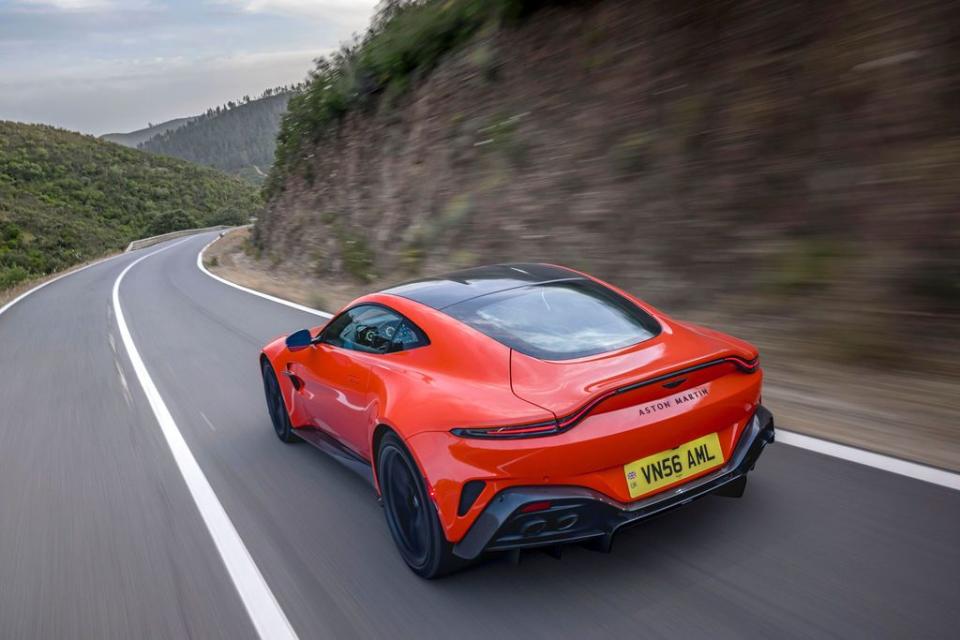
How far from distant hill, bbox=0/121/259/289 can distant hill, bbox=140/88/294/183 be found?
8560cm

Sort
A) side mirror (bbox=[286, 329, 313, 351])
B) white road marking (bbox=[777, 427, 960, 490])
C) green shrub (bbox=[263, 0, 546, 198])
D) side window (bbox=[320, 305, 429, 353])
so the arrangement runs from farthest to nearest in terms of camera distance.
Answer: green shrub (bbox=[263, 0, 546, 198])
side mirror (bbox=[286, 329, 313, 351])
side window (bbox=[320, 305, 429, 353])
white road marking (bbox=[777, 427, 960, 490])

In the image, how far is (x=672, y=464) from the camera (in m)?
3.25

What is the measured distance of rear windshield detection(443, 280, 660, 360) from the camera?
3.58 m

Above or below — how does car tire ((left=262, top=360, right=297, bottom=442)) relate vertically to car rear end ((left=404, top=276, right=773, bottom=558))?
below

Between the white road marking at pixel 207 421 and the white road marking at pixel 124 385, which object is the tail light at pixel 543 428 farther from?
the white road marking at pixel 124 385

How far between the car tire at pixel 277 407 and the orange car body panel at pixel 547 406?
199cm

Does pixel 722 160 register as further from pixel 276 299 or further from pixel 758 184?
pixel 276 299

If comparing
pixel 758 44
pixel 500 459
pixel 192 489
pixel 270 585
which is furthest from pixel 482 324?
pixel 758 44

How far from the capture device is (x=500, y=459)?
307cm

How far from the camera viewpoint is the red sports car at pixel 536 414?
307cm

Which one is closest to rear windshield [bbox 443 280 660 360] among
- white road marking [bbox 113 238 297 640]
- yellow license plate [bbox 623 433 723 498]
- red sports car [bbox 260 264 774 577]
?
red sports car [bbox 260 264 774 577]

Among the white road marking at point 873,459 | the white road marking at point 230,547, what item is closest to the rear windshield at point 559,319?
the white road marking at point 873,459

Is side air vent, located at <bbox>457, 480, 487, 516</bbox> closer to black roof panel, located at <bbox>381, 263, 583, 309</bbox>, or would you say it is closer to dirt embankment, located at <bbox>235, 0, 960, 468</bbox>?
black roof panel, located at <bbox>381, 263, 583, 309</bbox>

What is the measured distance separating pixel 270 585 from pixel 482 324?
1.58m
